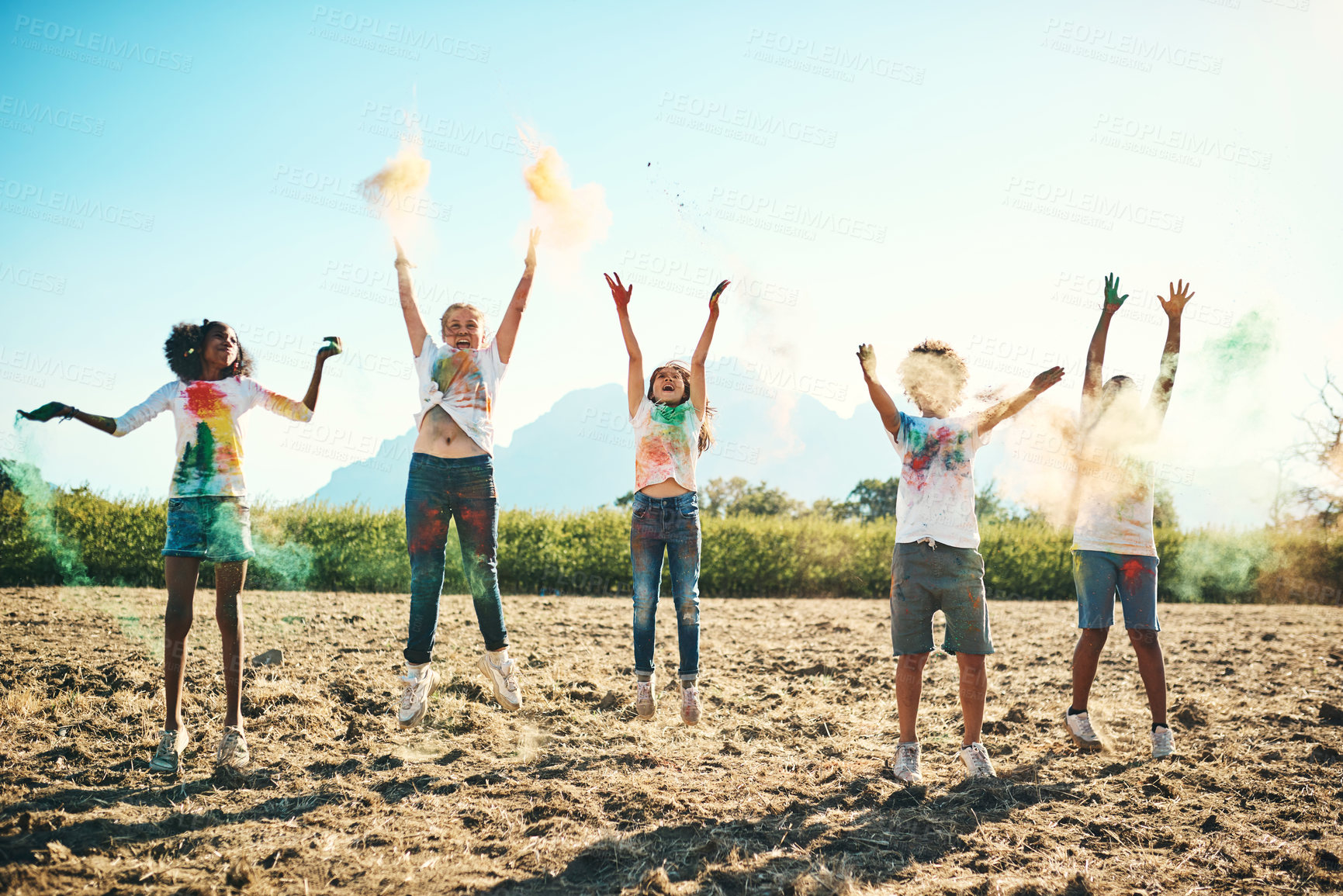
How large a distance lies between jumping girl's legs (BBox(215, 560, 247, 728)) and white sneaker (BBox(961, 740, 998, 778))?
373cm

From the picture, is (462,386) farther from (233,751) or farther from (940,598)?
(940,598)

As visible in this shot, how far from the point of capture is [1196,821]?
3.87m

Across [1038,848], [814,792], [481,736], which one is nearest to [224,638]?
[481,736]

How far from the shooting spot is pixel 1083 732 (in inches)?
195

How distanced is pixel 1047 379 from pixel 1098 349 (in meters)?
0.89

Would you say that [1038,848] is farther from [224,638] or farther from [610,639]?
[610,639]

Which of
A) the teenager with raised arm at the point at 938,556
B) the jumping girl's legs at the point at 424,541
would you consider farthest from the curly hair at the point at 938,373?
the jumping girl's legs at the point at 424,541

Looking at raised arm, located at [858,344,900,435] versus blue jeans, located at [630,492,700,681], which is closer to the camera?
raised arm, located at [858,344,900,435]

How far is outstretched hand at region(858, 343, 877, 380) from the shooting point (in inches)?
168

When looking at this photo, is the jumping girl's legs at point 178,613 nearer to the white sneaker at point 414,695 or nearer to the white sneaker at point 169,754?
the white sneaker at point 169,754

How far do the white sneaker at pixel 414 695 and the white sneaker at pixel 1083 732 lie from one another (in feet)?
12.6

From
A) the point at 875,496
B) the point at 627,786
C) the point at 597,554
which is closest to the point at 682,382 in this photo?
the point at 627,786

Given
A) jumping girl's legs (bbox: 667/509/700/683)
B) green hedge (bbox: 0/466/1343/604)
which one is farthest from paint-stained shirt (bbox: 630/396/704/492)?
green hedge (bbox: 0/466/1343/604)

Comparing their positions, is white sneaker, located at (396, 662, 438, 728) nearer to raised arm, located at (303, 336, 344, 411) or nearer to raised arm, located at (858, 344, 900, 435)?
raised arm, located at (303, 336, 344, 411)
